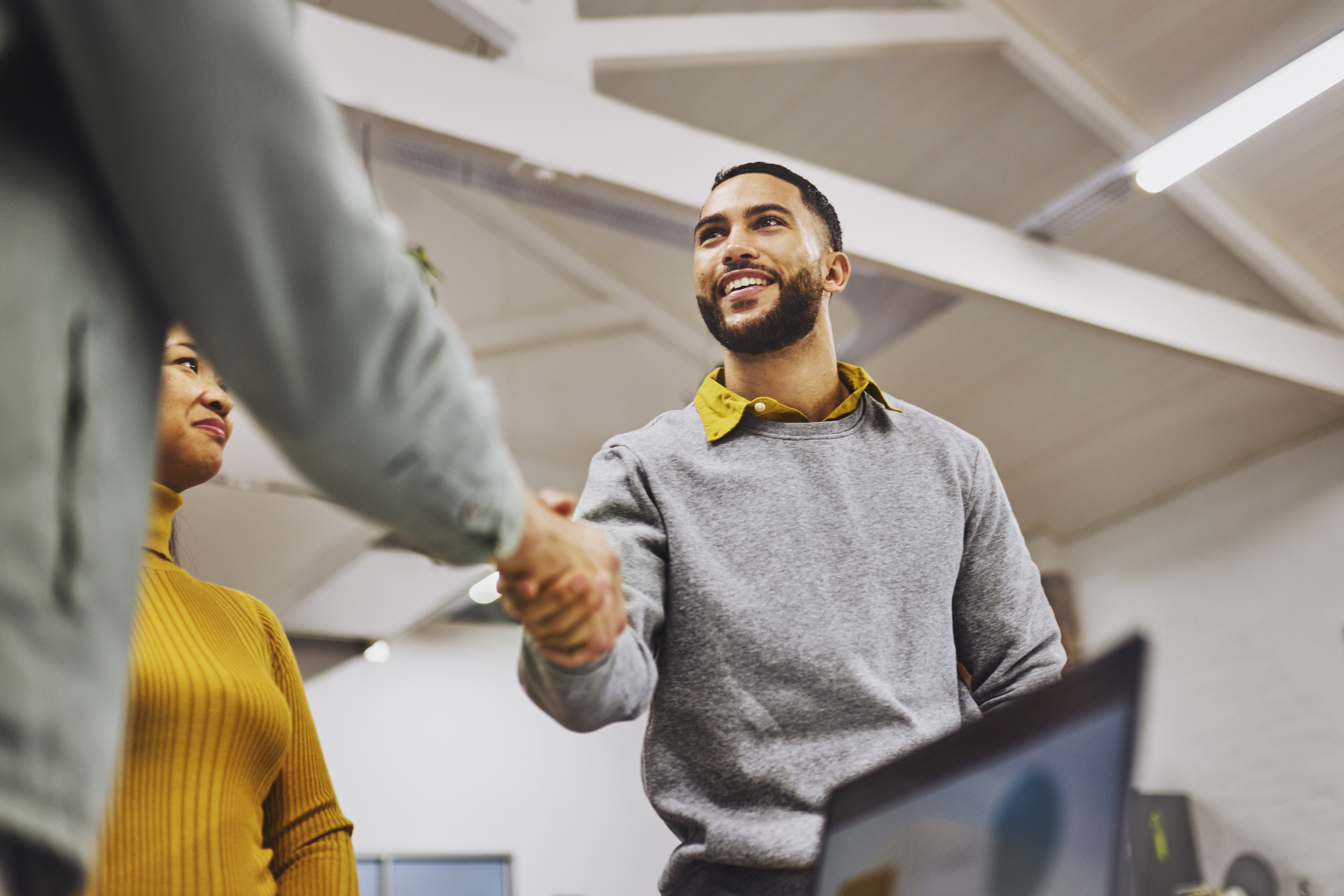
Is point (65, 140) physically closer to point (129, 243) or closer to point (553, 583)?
point (129, 243)

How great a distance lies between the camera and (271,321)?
0.43 m

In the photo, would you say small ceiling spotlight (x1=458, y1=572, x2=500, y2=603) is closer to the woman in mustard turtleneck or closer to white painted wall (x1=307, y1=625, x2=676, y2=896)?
white painted wall (x1=307, y1=625, x2=676, y2=896)

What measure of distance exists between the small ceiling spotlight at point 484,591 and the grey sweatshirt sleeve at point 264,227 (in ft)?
18.0

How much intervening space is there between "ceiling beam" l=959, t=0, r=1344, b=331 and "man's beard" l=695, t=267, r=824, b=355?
318 cm

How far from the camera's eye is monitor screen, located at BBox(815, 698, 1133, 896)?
0.56 metres

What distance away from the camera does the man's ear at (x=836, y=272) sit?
1.43 metres

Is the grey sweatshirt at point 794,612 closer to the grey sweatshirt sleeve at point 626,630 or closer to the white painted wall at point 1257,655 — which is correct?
the grey sweatshirt sleeve at point 626,630

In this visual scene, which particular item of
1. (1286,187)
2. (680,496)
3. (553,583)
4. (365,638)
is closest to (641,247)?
(1286,187)

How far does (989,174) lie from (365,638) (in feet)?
16.4

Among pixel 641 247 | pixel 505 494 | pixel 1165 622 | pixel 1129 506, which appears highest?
pixel 641 247

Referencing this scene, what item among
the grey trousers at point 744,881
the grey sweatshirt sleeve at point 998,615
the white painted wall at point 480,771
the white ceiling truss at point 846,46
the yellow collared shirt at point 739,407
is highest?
the white ceiling truss at point 846,46

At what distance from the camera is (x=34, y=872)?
373 mm

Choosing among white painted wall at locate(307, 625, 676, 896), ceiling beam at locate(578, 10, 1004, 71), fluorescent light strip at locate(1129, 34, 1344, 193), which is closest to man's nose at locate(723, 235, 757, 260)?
ceiling beam at locate(578, 10, 1004, 71)

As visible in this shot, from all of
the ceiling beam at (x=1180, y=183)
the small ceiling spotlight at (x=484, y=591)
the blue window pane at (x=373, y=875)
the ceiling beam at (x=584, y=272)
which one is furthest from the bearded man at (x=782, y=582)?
the blue window pane at (x=373, y=875)
